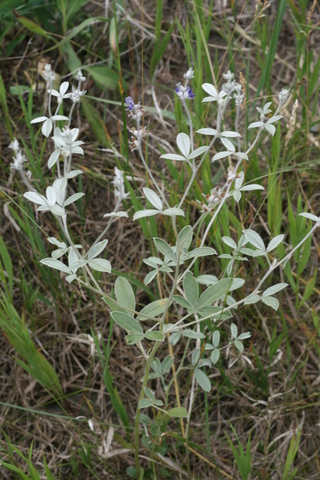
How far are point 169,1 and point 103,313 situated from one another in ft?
4.94

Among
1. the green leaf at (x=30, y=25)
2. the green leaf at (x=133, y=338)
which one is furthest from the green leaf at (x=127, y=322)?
the green leaf at (x=30, y=25)

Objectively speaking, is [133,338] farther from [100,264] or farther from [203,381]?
[203,381]

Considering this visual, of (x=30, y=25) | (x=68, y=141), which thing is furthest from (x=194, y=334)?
(x=30, y=25)

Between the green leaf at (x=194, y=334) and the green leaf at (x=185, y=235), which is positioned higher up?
the green leaf at (x=185, y=235)

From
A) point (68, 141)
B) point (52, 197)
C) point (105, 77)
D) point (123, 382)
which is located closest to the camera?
point (68, 141)

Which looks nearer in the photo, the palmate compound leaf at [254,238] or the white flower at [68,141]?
the white flower at [68,141]

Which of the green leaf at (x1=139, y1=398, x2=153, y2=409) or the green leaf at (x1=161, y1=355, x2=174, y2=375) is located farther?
the green leaf at (x1=161, y1=355, x2=174, y2=375)

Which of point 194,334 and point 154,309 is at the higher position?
point 154,309

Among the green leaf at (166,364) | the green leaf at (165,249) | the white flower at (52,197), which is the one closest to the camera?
the white flower at (52,197)

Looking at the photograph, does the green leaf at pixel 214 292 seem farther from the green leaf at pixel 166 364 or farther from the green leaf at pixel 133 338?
the green leaf at pixel 166 364

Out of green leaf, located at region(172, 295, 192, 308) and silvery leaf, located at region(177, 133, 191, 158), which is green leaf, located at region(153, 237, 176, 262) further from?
silvery leaf, located at region(177, 133, 191, 158)

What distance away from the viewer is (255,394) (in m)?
1.81

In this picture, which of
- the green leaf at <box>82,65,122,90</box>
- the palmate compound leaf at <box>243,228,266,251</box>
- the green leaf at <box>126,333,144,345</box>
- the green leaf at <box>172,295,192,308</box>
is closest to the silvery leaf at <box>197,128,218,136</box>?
the palmate compound leaf at <box>243,228,266,251</box>

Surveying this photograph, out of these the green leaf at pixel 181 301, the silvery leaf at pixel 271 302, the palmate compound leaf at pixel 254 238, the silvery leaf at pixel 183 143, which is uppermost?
the silvery leaf at pixel 183 143
